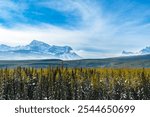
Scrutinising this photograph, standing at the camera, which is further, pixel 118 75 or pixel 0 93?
pixel 118 75

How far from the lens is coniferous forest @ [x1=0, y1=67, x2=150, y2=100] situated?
121688 mm

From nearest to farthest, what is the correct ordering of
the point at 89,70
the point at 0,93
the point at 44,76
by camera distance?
the point at 0,93 < the point at 44,76 < the point at 89,70

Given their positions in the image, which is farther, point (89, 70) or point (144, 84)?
point (89, 70)

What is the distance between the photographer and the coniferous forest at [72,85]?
121688mm

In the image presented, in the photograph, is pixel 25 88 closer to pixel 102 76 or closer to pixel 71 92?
pixel 71 92

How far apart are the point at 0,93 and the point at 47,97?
1456 centimetres

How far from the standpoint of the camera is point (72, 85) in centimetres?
12750

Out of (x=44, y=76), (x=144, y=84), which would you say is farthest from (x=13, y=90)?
(x=144, y=84)

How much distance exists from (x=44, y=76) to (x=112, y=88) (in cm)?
2339

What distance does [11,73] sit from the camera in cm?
13238

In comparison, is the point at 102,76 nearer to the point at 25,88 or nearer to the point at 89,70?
the point at 89,70

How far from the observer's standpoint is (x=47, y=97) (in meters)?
123

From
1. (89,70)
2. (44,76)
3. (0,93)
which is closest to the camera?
(0,93)

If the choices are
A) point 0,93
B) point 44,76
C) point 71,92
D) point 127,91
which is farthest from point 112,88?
point 0,93
